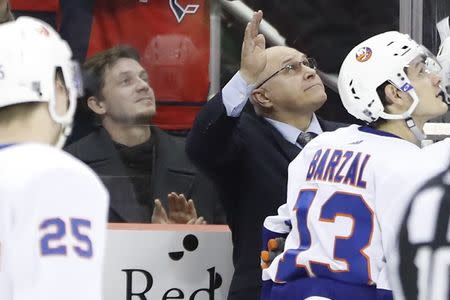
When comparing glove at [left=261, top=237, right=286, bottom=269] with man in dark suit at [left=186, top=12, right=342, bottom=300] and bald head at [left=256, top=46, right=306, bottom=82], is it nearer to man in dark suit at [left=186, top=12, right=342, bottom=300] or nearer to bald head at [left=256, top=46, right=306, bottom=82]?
man in dark suit at [left=186, top=12, right=342, bottom=300]

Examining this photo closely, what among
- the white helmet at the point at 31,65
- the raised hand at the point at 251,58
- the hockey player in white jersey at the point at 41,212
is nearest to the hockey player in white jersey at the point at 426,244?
the hockey player in white jersey at the point at 41,212

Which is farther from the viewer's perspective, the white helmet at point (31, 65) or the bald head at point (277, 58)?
the bald head at point (277, 58)

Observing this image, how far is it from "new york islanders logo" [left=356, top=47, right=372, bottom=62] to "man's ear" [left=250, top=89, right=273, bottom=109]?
83cm

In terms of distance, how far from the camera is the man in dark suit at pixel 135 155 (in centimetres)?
547

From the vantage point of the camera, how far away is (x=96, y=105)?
5484 millimetres

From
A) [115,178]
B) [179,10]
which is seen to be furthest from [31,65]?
[179,10]

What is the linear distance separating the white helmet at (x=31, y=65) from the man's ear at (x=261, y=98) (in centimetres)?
240

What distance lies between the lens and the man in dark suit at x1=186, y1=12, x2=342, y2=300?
499cm

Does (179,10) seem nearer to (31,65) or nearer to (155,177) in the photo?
(155,177)

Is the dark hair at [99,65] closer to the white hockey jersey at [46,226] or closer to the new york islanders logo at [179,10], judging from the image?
the new york islanders logo at [179,10]

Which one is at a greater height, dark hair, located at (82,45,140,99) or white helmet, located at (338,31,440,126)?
white helmet, located at (338,31,440,126)

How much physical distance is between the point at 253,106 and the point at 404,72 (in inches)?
42.4

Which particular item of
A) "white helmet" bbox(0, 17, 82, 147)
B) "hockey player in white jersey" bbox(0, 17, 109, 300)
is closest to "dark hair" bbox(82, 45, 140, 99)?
"white helmet" bbox(0, 17, 82, 147)

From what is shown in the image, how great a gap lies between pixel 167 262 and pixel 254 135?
0.65 metres
